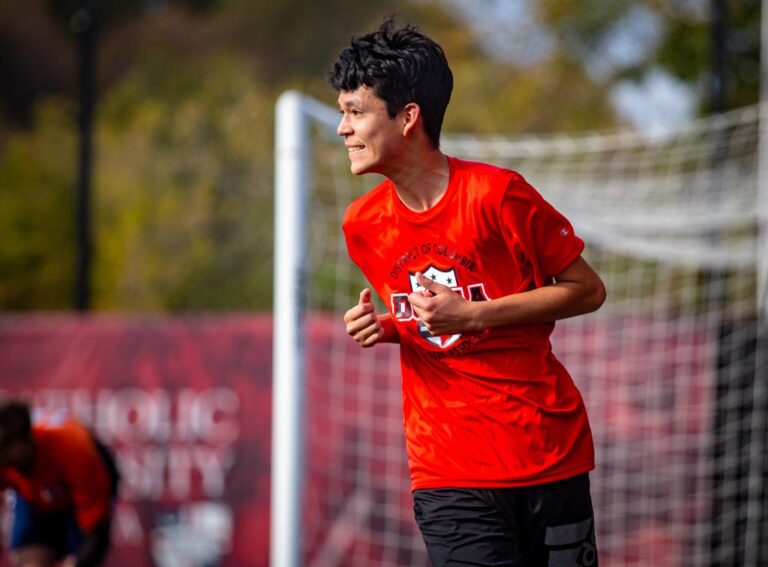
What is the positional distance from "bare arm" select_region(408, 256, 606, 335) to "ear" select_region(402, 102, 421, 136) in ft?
1.34

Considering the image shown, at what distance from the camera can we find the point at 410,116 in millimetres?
2887

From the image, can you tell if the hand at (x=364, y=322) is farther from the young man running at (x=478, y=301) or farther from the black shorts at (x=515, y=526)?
the black shorts at (x=515, y=526)

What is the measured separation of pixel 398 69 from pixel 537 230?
1.76ft

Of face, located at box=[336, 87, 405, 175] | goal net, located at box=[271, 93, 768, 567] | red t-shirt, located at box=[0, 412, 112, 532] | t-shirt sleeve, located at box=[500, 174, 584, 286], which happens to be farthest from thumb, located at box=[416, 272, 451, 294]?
goal net, located at box=[271, 93, 768, 567]

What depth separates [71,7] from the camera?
20.6 meters

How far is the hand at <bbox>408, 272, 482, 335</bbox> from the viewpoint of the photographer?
271 cm

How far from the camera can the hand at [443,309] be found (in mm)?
2707

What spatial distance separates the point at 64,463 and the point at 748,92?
34.4ft

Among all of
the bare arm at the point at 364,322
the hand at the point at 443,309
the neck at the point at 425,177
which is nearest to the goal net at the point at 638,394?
the neck at the point at 425,177

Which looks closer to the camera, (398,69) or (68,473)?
(398,69)

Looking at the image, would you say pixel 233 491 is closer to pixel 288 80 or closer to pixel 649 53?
pixel 649 53

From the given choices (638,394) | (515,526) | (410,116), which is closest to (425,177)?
(410,116)

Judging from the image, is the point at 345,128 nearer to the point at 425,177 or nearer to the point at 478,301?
the point at 425,177

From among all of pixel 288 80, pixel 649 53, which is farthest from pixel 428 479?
pixel 288 80
